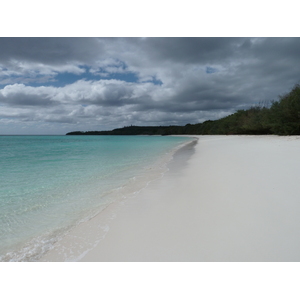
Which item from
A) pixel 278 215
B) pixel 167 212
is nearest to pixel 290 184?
pixel 278 215

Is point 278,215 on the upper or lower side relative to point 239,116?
lower

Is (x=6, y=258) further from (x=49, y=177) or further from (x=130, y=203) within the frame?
(x=49, y=177)

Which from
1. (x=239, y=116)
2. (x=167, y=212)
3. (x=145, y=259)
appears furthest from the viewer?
(x=239, y=116)

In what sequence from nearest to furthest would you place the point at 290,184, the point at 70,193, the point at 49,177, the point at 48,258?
the point at 48,258
the point at 290,184
the point at 70,193
the point at 49,177

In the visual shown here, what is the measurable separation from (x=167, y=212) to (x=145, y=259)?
4.87 feet

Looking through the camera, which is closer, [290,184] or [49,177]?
[290,184]

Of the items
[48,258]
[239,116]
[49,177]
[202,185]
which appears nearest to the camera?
[48,258]

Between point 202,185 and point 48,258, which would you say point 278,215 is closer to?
point 202,185

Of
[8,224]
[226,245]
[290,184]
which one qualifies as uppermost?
[290,184]

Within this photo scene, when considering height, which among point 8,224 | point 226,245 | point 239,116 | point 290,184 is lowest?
point 8,224

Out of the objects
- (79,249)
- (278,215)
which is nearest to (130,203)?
(79,249)

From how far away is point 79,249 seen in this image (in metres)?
2.90

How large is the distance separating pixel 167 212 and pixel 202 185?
1.98 m

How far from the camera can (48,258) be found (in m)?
2.77
